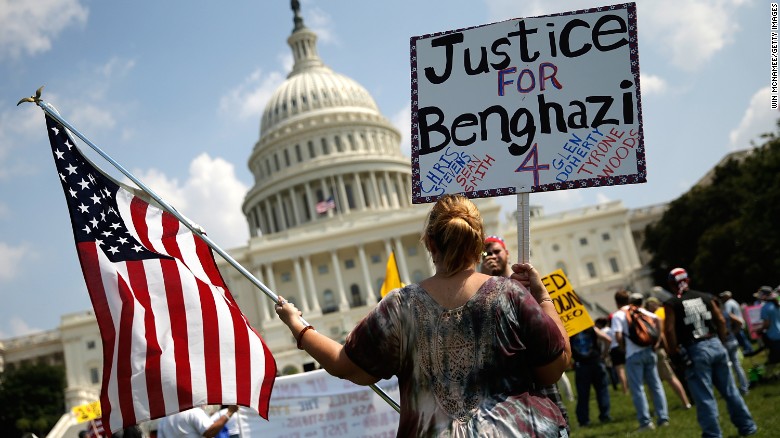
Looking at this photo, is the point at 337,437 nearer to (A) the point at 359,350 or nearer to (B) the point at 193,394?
(B) the point at 193,394

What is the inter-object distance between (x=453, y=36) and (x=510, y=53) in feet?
1.04

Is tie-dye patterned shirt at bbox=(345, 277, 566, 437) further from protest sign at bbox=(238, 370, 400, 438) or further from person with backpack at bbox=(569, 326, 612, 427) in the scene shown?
person with backpack at bbox=(569, 326, 612, 427)

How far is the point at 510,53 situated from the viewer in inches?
183

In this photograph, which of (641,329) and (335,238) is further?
(335,238)

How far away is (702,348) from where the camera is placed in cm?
834

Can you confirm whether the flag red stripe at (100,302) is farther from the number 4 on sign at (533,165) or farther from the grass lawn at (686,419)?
the grass lawn at (686,419)

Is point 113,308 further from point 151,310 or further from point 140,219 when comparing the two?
point 140,219

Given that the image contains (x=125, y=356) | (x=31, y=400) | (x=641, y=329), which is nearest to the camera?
(x=125, y=356)

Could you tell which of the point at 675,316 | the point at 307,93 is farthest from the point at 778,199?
the point at 307,93

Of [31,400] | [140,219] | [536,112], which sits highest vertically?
[536,112]

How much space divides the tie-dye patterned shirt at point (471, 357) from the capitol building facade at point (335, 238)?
58.5m

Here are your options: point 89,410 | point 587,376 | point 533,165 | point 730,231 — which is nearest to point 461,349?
point 533,165

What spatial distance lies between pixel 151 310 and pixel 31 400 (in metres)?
61.3

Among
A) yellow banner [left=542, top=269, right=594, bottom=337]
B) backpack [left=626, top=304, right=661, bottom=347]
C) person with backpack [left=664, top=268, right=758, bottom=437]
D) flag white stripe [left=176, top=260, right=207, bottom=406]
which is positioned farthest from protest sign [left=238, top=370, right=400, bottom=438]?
backpack [left=626, top=304, right=661, bottom=347]
